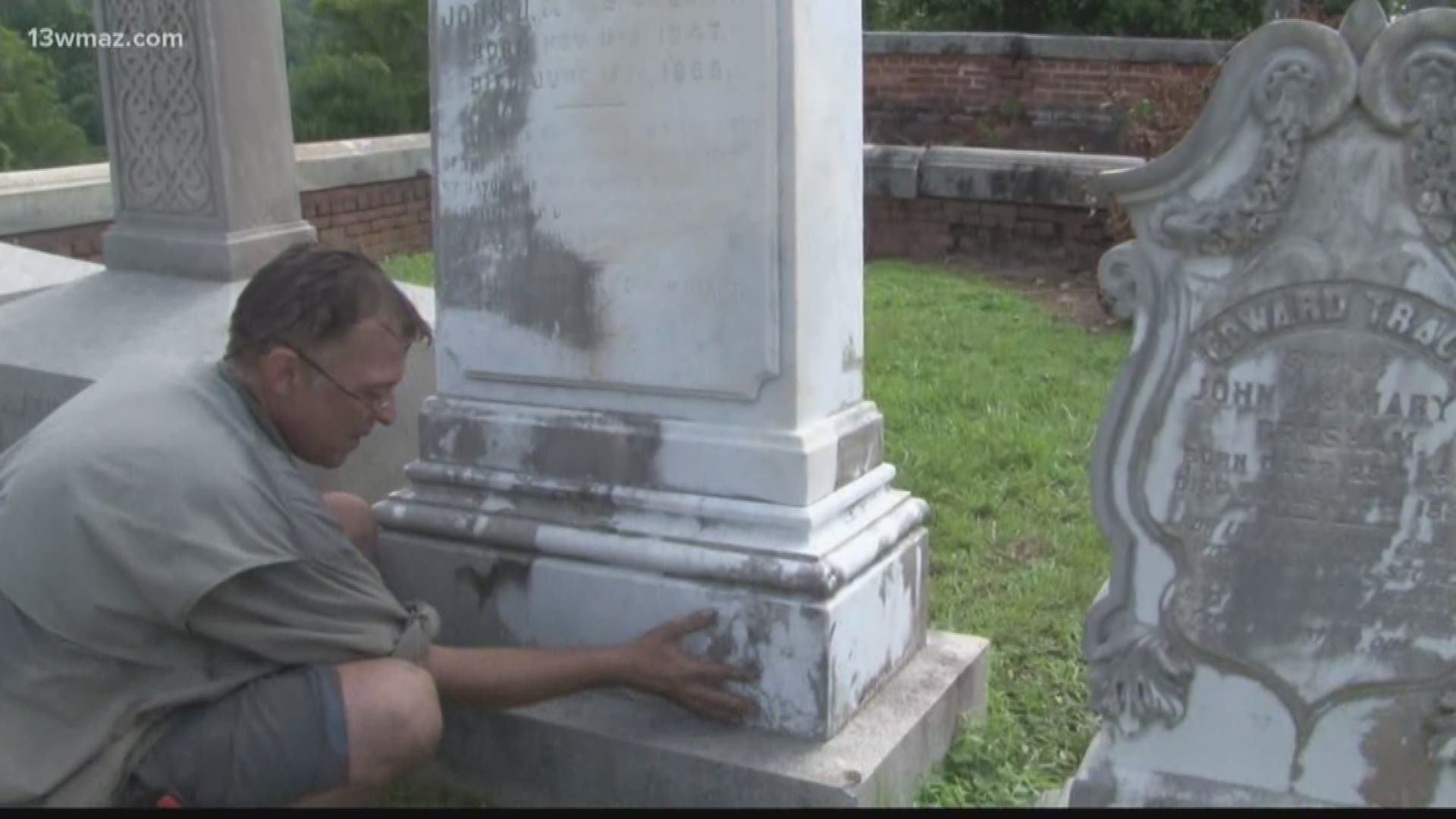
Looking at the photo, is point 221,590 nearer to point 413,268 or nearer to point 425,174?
point 413,268

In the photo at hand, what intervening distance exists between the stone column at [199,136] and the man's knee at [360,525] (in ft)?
5.43

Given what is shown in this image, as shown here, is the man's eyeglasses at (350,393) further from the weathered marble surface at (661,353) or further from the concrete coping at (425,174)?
the concrete coping at (425,174)

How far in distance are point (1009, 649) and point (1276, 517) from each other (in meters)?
1.20

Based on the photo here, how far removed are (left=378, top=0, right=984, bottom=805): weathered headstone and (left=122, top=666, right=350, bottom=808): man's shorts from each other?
1.87 ft

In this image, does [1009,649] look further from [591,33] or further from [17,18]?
[17,18]

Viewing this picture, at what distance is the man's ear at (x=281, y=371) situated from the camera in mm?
2432

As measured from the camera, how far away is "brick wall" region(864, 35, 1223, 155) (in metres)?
10.8

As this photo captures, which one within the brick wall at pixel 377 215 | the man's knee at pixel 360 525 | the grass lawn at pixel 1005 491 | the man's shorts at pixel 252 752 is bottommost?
the grass lawn at pixel 1005 491

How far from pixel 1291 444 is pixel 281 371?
1.68 m

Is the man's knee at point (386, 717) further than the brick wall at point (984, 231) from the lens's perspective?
No

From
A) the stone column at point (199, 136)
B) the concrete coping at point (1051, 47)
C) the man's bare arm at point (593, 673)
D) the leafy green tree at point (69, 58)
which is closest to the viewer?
the man's bare arm at point (593, 673)

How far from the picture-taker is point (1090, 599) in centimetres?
374

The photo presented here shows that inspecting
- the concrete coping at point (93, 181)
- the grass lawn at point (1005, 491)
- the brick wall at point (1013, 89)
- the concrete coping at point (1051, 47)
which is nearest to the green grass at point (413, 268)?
the concrete coping at point (93, 181)
